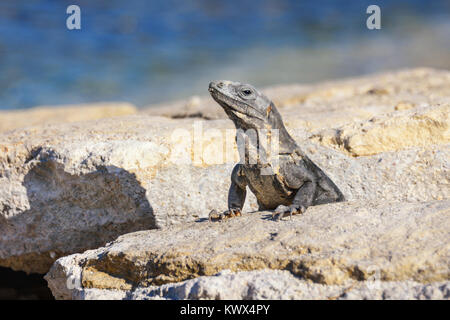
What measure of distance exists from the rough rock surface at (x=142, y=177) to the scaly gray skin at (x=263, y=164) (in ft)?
2.85

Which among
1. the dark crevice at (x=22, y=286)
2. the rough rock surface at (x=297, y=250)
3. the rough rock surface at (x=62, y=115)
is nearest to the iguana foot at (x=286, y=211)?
the rough rock surface at (x=297, y=250)

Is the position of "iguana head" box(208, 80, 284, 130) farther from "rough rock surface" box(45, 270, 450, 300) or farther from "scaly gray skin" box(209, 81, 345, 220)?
"rough rock surface" box(45, 270, 450, 300)

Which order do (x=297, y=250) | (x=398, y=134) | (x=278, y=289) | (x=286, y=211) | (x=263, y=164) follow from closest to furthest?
(x=278, y=289)
(x=297, y=250)
(x=286, y=211)
(x=263, y=164)
(x=398, y=134)

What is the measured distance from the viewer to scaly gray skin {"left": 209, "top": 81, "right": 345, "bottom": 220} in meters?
4.99

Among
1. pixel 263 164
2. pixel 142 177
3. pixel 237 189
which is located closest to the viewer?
pixel 263 164

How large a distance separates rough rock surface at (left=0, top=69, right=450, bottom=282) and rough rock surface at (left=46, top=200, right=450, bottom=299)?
1278 millimetres

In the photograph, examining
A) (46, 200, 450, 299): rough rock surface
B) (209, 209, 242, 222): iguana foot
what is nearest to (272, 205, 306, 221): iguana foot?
(46, 200, 450, 299): rough rock surface

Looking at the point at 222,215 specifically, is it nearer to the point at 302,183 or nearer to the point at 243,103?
the point at 302,183

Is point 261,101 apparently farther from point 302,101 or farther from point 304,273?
point 302,101

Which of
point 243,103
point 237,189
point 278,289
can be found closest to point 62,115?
point 237,189

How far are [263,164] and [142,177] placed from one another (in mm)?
1630

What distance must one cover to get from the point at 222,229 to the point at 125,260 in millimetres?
845

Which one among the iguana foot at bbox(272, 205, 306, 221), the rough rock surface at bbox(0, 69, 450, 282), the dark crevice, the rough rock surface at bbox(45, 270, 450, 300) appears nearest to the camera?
the rough rock surface at bbox(45, 270, 450, 300)

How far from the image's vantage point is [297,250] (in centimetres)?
392
